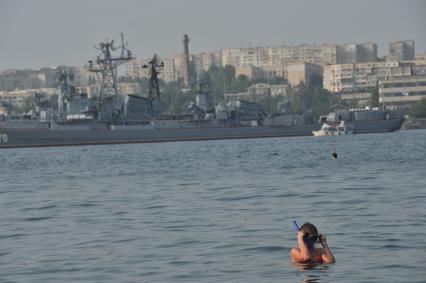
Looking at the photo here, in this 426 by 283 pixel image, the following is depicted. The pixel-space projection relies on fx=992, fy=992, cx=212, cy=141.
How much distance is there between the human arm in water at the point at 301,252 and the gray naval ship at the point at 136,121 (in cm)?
11561

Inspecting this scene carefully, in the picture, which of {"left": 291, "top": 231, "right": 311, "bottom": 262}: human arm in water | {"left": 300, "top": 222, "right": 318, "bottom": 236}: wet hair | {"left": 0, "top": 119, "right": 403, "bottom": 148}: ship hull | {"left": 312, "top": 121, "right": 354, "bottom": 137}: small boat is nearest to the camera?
{"left": 300, "top": 222, "right": 318, "bottom": 236}: wet hair

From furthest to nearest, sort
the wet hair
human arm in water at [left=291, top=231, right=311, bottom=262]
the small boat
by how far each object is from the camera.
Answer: the small boat < human arm in water at [left=291, top=231, right=311, bottom=262] < the wet hair

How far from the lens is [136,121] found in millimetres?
145625

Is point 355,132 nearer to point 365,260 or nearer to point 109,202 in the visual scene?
point 109,202

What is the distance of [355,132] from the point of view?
543 ft

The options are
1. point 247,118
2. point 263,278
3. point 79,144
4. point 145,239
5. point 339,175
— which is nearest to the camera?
point 263,278

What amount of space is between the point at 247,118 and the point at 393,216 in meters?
125

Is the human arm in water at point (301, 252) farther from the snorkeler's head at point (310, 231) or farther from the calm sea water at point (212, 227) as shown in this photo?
the calm sea water at point (212, 227)

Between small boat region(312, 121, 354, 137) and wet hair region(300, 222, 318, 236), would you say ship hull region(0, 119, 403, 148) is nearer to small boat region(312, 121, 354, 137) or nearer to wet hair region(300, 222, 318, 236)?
small boat region(312, 121, 354, 137)

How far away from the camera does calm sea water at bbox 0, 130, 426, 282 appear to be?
2283 centimetres

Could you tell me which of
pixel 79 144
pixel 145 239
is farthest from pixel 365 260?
pixel 79 144

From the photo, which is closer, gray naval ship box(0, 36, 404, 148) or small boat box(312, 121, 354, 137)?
gray naval ship box(0, 36, 404, 148)

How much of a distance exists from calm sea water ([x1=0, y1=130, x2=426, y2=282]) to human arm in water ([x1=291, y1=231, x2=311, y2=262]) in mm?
302

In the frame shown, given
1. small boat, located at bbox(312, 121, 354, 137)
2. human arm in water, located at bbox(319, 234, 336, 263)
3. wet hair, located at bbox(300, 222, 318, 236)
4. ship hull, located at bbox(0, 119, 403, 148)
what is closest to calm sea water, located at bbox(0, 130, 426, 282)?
human arm in water, located at bbox(319, 234, 336, 263)
